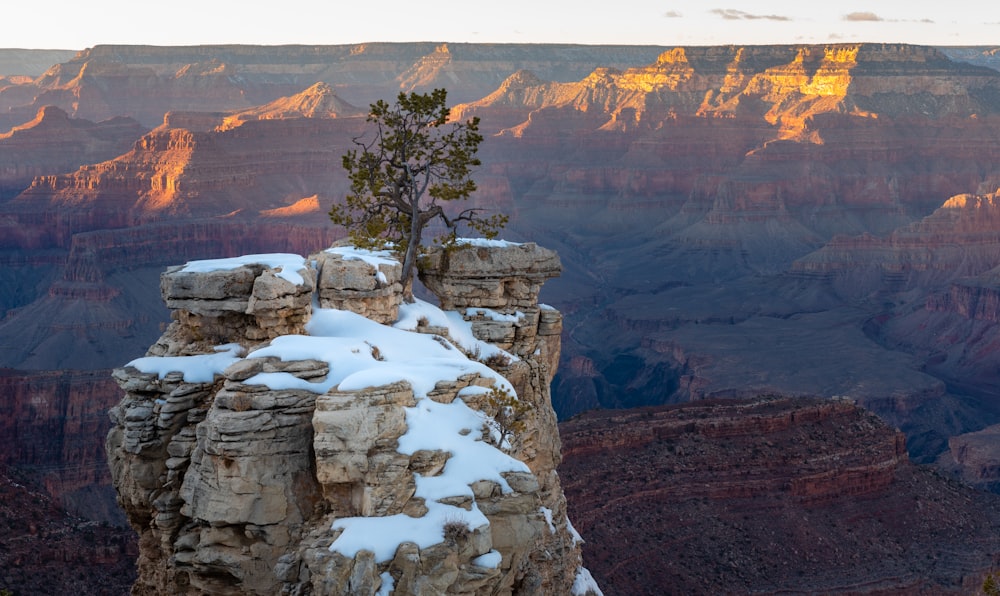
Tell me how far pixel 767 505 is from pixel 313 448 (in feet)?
134

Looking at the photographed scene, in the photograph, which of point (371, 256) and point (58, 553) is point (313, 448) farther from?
point (58, 553)

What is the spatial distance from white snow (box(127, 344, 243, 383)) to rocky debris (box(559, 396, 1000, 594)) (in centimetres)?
2987

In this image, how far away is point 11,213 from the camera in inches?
6294

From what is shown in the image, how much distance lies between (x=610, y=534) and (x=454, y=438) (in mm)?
34430

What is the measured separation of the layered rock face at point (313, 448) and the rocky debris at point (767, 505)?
2882cm

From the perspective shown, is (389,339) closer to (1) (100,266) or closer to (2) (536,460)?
(2) (536,460)

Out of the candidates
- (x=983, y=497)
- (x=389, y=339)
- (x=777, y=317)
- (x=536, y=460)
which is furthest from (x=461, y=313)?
(x=777, y=317)

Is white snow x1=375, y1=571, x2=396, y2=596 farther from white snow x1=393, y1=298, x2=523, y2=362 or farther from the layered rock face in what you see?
white snow x1=393, y1=298, x2=523, y2=362

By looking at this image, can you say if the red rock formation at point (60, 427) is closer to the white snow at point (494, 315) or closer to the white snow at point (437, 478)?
the white snow at point (494, 315)

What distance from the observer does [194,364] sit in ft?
78.3

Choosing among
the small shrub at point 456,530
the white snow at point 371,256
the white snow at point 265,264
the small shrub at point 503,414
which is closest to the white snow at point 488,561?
the small shrub at point 456,530

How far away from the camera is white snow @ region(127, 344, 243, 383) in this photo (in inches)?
931

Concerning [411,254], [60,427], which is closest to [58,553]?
[411,254]

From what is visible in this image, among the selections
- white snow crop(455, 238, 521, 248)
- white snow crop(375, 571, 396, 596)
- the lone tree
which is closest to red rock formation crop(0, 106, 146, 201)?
the lone tree
